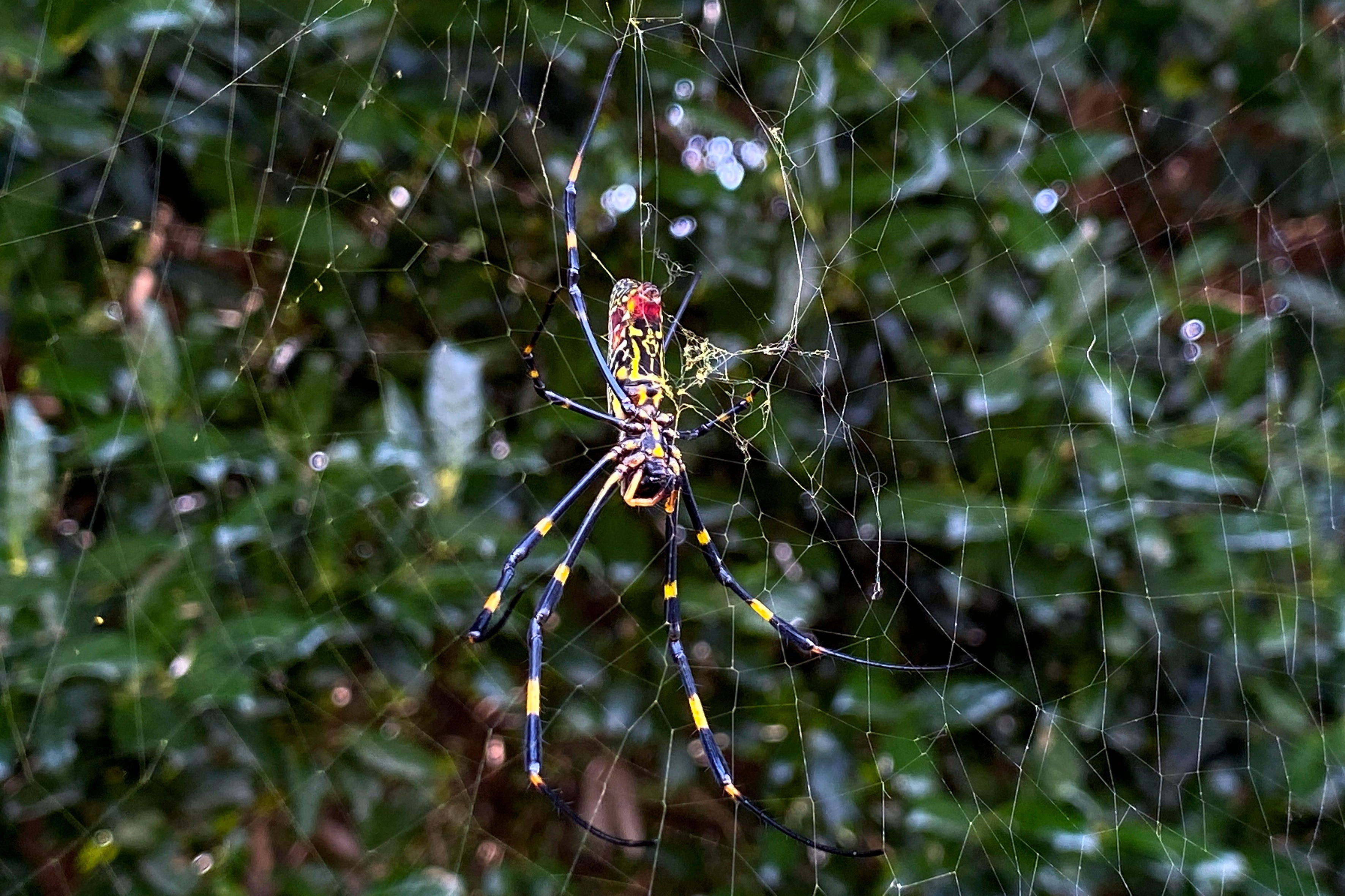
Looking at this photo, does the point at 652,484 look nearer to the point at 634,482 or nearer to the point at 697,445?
the point at 634,482

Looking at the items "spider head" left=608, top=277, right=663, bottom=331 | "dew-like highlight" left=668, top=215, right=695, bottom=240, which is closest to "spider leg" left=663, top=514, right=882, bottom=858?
"spider head" left=608, top=277, right=663, bottom=331

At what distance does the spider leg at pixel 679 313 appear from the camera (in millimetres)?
916

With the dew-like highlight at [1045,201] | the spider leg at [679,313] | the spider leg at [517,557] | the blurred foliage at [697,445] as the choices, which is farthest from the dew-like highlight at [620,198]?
the dew-like highlight at [1045,201]

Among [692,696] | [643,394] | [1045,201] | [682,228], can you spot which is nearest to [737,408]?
[643,394]

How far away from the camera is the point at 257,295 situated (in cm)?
102

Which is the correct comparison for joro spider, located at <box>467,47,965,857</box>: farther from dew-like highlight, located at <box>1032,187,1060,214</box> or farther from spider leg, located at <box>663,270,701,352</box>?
dew-like highlight, located at <box>1032,187,1060,214</box>

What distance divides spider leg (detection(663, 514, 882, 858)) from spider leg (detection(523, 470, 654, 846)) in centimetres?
9

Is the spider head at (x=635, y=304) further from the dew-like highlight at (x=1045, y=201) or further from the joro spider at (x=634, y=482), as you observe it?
the dew-like highlight at (x=1045, y=201)

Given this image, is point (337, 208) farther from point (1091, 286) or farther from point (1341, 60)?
point (1341, 60)

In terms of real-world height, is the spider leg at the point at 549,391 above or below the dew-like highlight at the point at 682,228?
below

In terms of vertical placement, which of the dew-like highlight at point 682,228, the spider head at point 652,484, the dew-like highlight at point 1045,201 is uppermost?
the dew-like highlight at point 1045,201

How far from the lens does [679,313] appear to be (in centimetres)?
92

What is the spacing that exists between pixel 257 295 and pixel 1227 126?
1.33m

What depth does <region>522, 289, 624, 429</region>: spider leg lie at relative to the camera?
935mm
